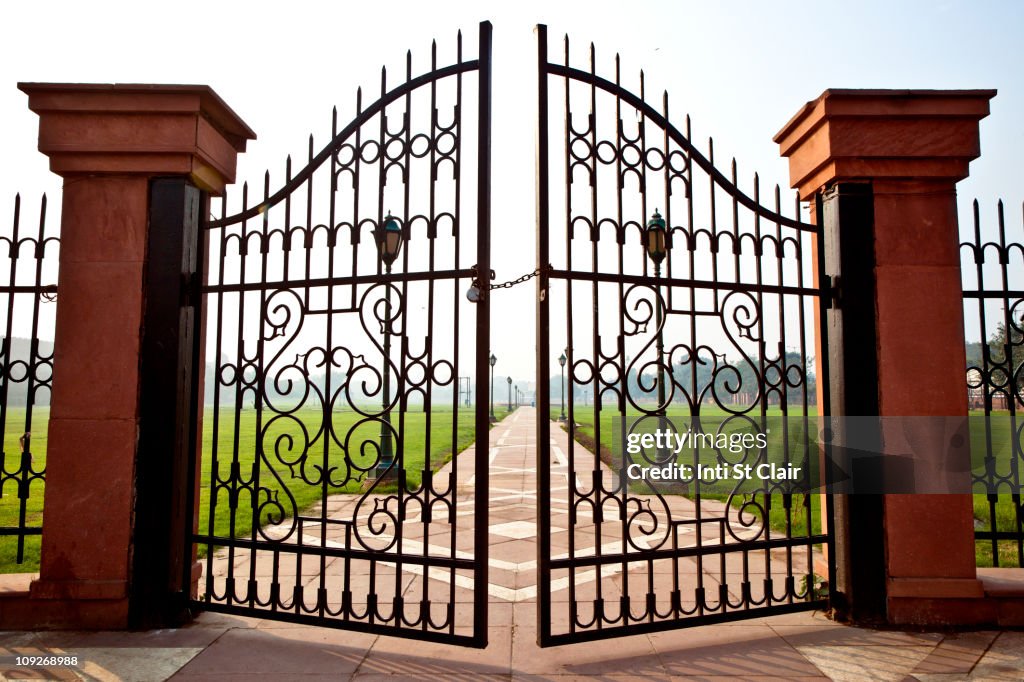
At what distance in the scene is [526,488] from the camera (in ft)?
33.7

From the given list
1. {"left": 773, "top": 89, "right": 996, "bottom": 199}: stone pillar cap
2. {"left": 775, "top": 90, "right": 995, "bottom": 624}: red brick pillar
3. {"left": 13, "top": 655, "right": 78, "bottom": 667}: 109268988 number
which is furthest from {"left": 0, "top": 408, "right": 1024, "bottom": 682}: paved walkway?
{"left": 773, "top": 89, "right": 996, "bottom": 199}: stone pillar cap

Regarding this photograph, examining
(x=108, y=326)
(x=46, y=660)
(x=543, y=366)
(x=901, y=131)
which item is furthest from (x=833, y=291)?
(x=46, y=660)

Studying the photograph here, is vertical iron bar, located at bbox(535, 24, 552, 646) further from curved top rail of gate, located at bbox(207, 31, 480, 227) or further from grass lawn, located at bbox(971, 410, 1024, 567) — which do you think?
grass lawn, located at bbox(971, 410, 1024, 567)

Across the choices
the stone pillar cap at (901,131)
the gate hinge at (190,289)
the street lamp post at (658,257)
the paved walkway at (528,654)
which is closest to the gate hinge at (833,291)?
the stone pillar cap at (901,131)

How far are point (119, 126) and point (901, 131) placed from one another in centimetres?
507

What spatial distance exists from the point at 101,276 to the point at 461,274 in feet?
7.63

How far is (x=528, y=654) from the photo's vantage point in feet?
11.3

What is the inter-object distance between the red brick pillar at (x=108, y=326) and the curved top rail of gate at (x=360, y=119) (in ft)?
1.56

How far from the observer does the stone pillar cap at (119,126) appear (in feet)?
12.7

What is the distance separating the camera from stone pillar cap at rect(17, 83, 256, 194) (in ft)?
12.7

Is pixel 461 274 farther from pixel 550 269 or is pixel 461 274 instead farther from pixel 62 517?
pixel 62 517

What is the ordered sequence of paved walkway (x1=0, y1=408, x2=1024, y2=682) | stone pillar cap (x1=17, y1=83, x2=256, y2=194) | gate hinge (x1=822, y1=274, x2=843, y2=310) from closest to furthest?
paved walkway (x1=0, y1=408, x2=1024, y2=682), stone pillar cap (x1=17, y1=83, x2=256, y2=194), gate hinge (x1=822, y1=274, x2=843, y2=310)

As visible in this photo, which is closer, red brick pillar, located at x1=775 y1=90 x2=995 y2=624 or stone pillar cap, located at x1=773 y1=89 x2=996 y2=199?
red brick pillar, located at x1=775 y1=90 x2=995 y2=624

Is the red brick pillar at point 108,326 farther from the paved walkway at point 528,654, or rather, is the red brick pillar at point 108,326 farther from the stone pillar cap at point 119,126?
the paved walkway at point 528,654
